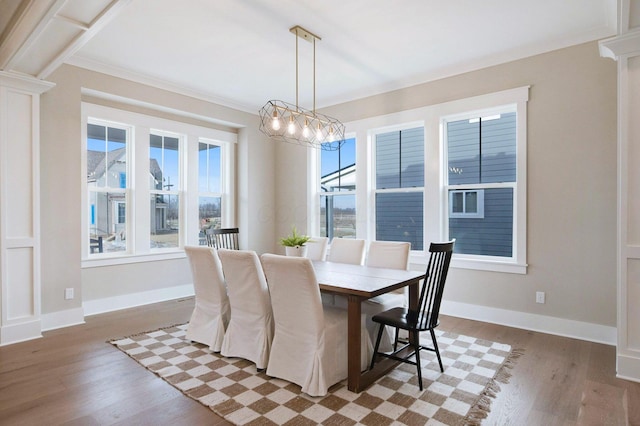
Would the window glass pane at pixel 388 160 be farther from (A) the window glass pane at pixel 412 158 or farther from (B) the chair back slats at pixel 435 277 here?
(B) the chair back slats at pixel 435 277

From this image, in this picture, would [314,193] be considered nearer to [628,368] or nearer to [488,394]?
[488,394]

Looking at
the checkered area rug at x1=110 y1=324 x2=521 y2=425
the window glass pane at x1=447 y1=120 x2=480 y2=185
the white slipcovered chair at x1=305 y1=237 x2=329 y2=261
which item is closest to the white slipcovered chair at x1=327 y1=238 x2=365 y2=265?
the white slipcovered chair at x1=305 y1=237 x2=329 y2=261

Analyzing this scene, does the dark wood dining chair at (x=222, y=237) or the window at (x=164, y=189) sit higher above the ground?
the window at (x=164, y=189)

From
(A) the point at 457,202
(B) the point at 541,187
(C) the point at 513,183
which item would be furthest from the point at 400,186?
(B) the point at 541,187

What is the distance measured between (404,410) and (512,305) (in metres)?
2.31

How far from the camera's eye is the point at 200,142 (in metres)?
5.72

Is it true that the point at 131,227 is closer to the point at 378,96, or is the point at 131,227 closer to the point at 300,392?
the point at 300,392

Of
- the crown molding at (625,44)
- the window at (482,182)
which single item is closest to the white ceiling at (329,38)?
the crown molding at (625,44)

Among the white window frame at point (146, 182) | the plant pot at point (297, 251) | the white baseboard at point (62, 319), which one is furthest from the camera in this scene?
the white window frame at point (146, 182)

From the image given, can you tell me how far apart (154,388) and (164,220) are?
3130 mm

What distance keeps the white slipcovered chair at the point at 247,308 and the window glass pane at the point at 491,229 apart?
8.84 ft

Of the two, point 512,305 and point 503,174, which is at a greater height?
point 503,174

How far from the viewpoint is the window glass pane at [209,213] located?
→ 5.71m

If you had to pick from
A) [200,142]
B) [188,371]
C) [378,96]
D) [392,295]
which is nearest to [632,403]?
[392,295]
